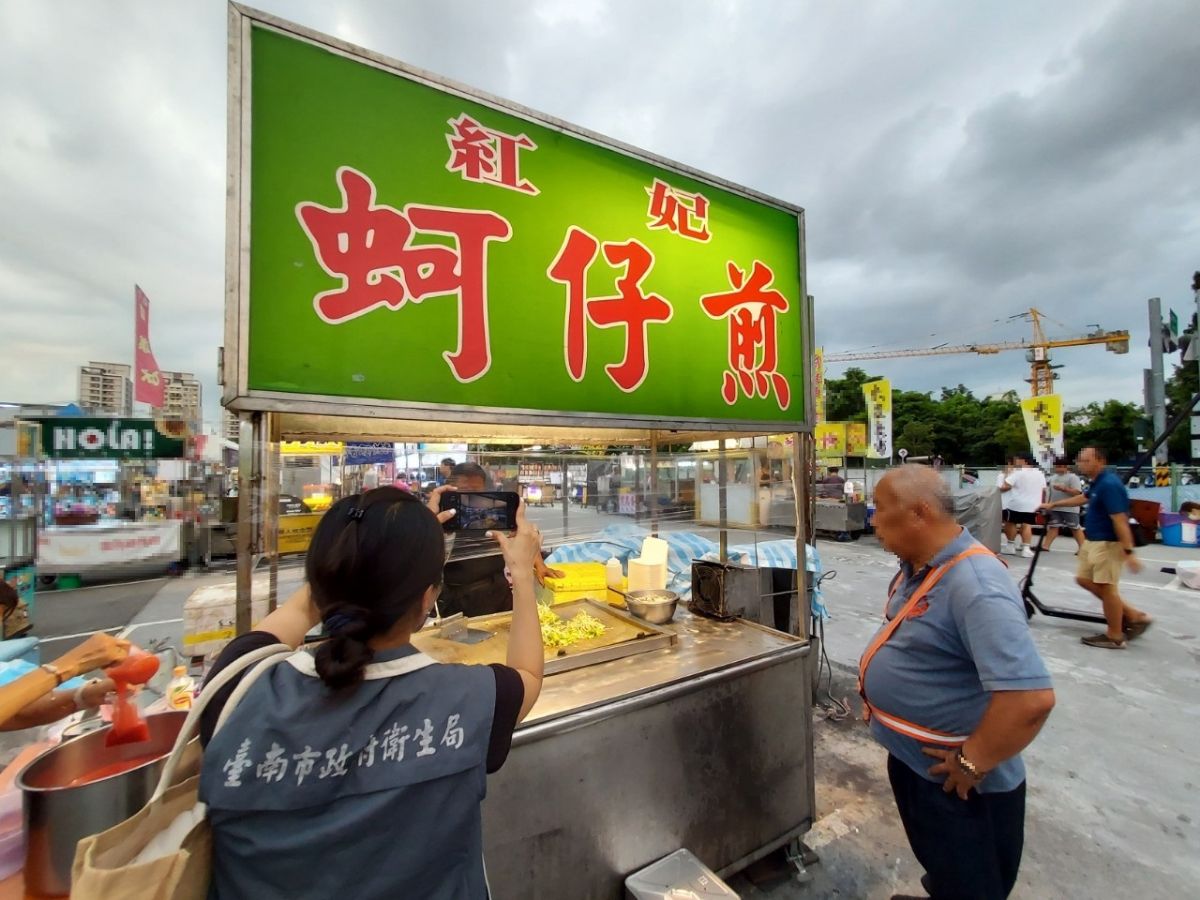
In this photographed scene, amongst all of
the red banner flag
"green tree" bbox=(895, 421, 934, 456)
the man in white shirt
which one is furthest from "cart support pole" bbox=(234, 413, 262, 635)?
"green tree" bbox=(895, 421, 934, 456)

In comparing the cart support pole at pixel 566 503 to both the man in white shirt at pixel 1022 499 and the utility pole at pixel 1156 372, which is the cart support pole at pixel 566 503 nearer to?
the man in white shirt at pixel 1022 499

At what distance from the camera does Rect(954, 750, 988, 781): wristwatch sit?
1.58m

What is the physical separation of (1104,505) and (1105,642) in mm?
1390

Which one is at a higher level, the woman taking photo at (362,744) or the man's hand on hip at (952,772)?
the woman taking photo at (362,744)

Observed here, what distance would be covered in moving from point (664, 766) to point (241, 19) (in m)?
2.98

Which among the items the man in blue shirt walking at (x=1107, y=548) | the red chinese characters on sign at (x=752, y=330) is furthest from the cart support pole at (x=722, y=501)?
the man in blue shirt walking at (x=1107, y=548)

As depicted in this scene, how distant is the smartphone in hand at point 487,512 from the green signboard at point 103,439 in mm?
8675

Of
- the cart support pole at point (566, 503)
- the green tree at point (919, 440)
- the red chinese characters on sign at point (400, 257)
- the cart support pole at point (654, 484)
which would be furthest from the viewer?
the green tree at point (919, 440)

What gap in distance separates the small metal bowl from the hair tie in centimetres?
213

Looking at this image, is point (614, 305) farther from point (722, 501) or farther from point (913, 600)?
point (722, 501)

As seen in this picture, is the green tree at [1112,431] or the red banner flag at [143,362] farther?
the green tree at [1112,431]

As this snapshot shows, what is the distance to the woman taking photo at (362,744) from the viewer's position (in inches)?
34.6

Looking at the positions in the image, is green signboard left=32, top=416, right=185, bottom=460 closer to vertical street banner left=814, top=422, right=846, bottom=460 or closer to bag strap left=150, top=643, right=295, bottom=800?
bag strap left=150, top=643, right=295, bottom=800

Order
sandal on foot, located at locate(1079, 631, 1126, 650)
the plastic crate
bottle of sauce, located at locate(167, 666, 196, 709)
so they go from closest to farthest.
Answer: bottle of sauce, located at locate(167, 666, 196, 709) < sandal on foot, located at locate(1079, 631, 1126, 650) < the plastic crate
